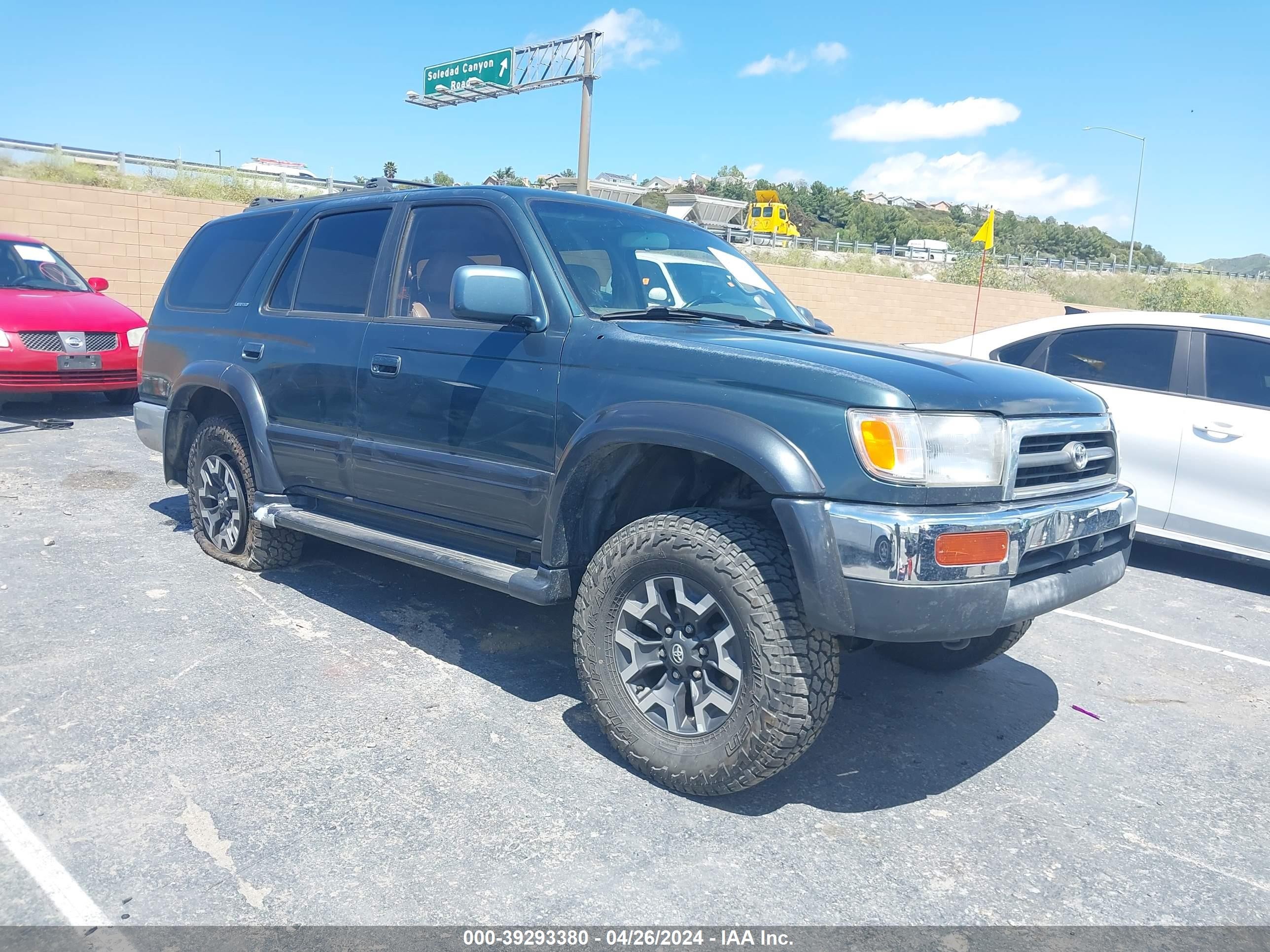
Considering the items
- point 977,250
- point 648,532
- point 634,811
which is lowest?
point 634,811

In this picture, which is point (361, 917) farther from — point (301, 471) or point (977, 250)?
point (977, 250)

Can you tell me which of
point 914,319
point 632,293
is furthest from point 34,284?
point 914,319

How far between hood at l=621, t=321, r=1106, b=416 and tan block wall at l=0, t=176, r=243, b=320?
14.4 m

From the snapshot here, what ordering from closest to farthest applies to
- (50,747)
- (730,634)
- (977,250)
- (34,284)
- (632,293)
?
(730,634) < (50,747) < (632,293) < (34,284) < (977,250)

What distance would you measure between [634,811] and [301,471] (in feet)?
8.25

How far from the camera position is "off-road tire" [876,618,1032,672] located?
3.86 m

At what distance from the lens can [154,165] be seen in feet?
78.9

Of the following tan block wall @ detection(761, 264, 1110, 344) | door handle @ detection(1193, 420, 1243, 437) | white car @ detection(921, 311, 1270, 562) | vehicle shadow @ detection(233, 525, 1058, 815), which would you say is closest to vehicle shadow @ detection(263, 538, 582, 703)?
vehicle shadow @ detection(233, 525, 1058, 815)

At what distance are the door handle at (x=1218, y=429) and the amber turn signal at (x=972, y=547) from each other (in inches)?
157

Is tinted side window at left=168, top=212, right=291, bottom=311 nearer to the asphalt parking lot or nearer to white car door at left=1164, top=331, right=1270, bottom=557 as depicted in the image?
the asphalt parking lot

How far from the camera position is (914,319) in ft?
84.2

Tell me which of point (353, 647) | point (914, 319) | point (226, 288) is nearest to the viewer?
point (353, 647)

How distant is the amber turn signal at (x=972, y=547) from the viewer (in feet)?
8.74

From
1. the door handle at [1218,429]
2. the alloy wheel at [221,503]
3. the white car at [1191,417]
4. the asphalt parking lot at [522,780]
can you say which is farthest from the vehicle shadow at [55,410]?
the door handle at [1218,429]
